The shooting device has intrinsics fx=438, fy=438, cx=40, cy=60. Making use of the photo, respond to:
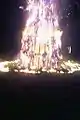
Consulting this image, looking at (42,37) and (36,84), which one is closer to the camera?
(36,84)

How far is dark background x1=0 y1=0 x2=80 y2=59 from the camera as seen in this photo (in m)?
3.29

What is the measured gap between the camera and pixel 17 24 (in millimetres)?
3301

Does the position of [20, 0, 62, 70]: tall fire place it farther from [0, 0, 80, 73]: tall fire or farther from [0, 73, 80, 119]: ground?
[0, 73, 80, 119]: ground

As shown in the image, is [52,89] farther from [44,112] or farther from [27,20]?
[27,20]

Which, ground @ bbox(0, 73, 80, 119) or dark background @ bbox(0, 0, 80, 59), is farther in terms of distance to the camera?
dark background @ bbox(0, 0, 80, 59)

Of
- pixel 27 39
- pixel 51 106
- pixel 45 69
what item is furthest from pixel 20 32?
pixel 51 106

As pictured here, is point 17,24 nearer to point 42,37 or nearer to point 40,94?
point 42,37

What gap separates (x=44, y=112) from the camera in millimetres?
2920

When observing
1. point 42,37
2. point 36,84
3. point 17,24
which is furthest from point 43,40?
point 36,84

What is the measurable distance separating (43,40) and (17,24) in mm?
234

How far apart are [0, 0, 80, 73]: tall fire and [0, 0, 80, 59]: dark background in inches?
1.9

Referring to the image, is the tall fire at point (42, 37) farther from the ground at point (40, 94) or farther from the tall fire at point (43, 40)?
the ground at point (40, 94)

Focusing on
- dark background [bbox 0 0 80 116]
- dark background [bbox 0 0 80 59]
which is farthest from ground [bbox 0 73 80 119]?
dark background [bbox 0 0 80 59]

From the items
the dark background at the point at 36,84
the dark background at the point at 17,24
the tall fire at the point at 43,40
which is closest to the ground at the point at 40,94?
the dark background at the point at 36,84
